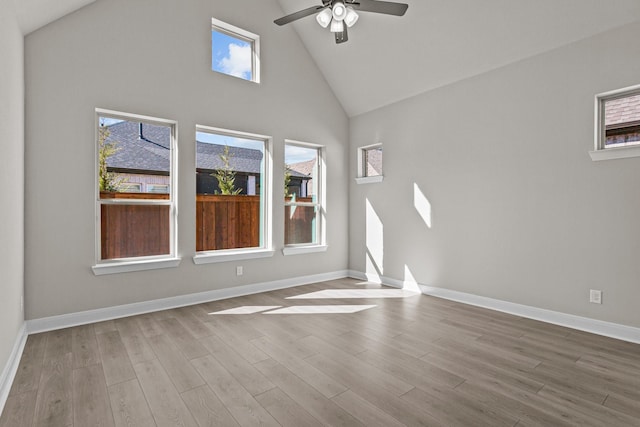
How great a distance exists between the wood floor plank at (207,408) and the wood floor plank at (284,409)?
0.22 m

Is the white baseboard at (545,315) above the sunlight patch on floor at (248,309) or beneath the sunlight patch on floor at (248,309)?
above

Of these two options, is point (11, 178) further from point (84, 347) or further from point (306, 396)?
point (306, 396)

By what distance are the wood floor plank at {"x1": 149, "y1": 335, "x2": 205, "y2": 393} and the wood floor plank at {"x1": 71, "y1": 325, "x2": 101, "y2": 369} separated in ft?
1.40

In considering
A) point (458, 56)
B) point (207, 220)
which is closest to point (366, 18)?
point (458, 56)

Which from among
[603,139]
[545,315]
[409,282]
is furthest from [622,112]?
[409,282]

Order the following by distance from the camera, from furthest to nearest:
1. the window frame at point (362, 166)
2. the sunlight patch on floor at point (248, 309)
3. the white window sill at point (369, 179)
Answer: the window frame at point (362, 166) < the white window sill at point (369, 179) < the sunlight patch on floor at point (248, 309)

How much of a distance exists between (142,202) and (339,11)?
291 centimetres

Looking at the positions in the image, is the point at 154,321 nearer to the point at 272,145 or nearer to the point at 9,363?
the point at 9,363

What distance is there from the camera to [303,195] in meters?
5.41

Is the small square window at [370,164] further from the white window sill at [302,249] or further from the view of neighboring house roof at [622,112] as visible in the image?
the view of neighboring house roof at [622,112]

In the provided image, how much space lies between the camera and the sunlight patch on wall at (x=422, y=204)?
4617mm

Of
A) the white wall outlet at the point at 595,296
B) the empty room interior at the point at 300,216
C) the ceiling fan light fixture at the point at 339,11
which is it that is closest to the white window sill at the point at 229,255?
the empty room interior at the point at 300,216

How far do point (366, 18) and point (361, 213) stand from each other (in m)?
2.89

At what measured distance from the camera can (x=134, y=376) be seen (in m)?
2.34
